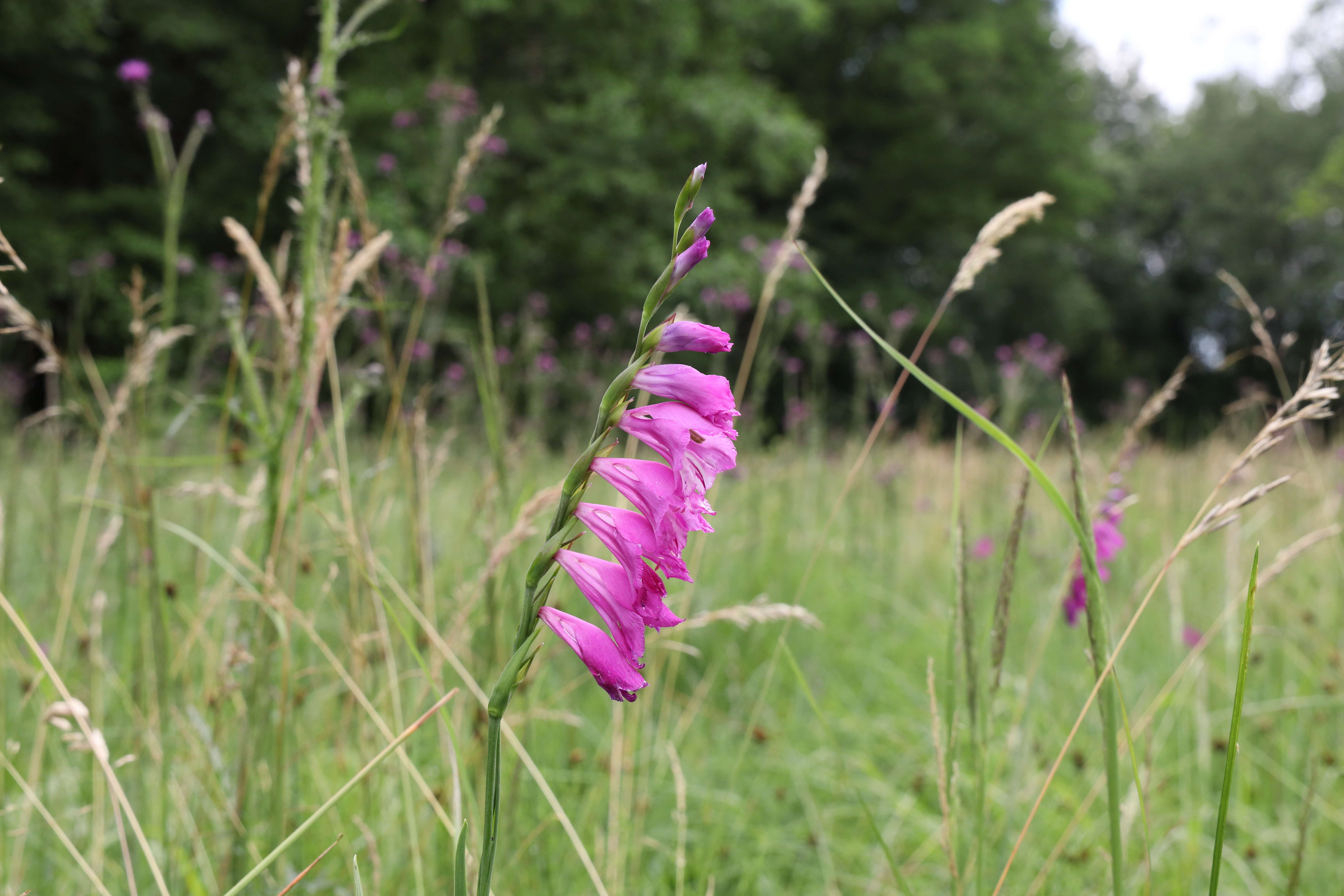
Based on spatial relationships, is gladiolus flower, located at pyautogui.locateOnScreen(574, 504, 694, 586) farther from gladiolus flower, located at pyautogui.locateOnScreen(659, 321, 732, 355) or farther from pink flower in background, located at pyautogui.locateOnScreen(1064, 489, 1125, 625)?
pink flower in background, located at pyautogui.locateOnScreen(1064, 489, 1125, 625)

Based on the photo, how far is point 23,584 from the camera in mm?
3303

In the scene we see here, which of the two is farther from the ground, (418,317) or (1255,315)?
(1255,315)

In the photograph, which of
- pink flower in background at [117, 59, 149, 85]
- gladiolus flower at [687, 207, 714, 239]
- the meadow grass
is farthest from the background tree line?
gladiolus flower at [687, 207, 714, 239]

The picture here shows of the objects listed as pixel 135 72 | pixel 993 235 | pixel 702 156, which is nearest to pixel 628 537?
pixel 993 235

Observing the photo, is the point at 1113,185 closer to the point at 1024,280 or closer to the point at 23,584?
the point at 1024,280

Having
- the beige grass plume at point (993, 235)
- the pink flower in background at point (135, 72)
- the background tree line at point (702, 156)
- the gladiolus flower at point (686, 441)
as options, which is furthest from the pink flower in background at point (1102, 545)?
the pink flower in background at point (135, 72)

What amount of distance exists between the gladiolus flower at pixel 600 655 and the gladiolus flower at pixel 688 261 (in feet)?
0.80

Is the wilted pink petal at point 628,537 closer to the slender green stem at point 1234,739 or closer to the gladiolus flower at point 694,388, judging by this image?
the gladiolus flower at point 694,388

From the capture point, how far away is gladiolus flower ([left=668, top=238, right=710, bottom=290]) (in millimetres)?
537

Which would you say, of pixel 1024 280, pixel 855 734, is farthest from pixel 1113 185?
pixel 855 734

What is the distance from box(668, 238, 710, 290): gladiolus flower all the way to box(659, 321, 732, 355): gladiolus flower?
0.11 feet

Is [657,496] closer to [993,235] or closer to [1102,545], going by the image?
[993,235]

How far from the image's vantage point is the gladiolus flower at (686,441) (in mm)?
564

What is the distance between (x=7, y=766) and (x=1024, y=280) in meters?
22.1
